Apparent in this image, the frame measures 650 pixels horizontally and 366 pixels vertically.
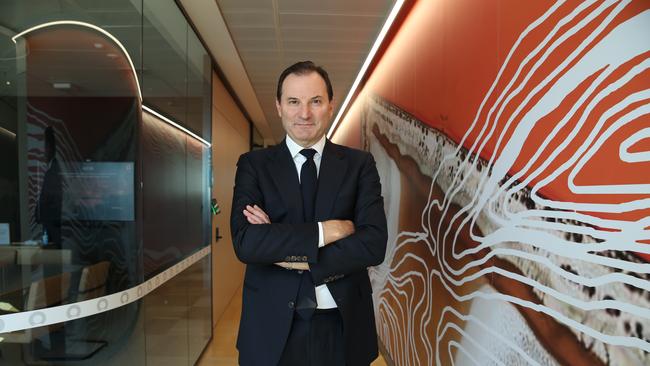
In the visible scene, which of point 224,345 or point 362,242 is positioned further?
point 224,345

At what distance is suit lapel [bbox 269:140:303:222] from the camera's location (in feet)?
4.82

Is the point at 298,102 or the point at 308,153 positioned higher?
the point at 298,102

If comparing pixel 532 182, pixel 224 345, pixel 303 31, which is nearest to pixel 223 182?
pixel 224 345

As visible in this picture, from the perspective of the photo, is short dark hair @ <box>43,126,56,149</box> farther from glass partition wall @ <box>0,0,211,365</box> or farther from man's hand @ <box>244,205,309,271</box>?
man's hand @ <box>244,205,309,271</box>

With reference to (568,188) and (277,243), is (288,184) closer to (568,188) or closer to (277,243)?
(277,243)

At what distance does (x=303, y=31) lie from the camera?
3.69m

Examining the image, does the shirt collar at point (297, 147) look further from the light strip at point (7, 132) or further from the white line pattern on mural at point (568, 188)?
the light strip at point (7, 132)

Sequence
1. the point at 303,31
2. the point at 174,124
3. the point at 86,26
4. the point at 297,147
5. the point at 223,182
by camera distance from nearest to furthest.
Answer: the point at 297,147 < the point at 86,26 < the point at 174,124 < the point at 303,31 < the point at 223,182

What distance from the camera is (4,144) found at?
5.51 ft

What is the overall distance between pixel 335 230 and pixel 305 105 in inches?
18.3

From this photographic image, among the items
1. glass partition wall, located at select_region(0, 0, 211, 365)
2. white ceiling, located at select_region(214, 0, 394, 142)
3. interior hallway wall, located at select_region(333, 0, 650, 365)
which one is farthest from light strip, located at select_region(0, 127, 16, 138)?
interior hallway wall, located at select_region(333, 0, 650, 365)

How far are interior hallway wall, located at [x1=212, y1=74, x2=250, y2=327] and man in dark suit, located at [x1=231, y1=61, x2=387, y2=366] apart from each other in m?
3.59

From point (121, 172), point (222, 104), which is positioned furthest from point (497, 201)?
point (222, 104)

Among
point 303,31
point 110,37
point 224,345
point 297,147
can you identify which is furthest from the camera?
point 224,345
